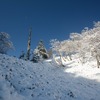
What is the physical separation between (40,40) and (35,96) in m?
47.4

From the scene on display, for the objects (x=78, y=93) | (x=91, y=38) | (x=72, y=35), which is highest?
(x=72, y=35)

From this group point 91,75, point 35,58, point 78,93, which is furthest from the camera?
point 35,58

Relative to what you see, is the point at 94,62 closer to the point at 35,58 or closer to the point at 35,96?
the point at 35,58

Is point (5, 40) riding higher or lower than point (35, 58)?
higher

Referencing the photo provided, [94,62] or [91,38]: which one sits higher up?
[91,38]

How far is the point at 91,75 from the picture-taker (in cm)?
2842

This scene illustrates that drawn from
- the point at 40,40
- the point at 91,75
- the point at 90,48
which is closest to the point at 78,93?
the point at 91,75

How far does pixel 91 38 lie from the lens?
32938 mm

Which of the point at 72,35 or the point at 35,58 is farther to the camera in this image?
the point at 72,35

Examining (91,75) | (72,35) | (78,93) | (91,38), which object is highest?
(72,35)

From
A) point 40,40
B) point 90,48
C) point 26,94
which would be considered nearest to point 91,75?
point 90,48

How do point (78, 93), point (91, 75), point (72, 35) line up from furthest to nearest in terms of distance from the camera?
point (72, 35) → point (91, 75) → point (78, 93)

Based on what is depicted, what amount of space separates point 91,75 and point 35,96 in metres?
16.9

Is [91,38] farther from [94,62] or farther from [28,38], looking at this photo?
[28,38]
